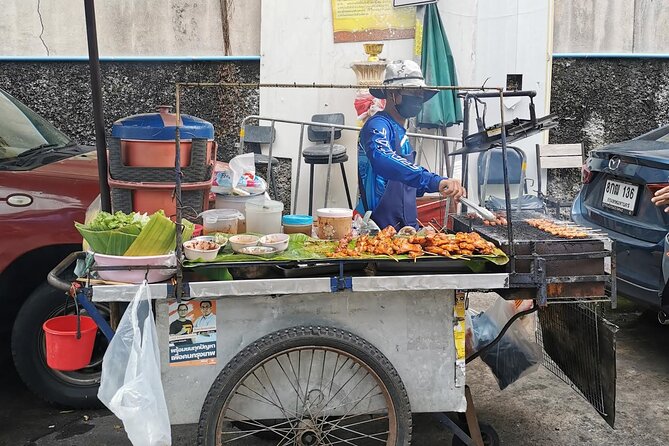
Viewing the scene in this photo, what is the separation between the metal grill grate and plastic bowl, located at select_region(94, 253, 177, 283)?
199cm

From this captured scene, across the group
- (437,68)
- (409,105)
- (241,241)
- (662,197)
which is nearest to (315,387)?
(241,241)

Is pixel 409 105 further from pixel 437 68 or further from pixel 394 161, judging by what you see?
pixel 437 68

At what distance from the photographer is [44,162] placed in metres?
4.80

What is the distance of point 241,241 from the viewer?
129 inches

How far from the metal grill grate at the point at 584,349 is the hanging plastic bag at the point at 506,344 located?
0.14 m

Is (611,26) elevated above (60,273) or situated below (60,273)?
above

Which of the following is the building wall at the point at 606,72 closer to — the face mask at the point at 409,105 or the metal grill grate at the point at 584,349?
the face mask at the point at 409,105

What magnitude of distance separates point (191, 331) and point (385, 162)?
1.52 metres

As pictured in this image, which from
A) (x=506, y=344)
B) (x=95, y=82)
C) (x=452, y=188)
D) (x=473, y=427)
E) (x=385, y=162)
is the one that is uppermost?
(x=95, y=82)

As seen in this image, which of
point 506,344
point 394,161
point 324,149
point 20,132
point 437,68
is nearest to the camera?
point 506,344

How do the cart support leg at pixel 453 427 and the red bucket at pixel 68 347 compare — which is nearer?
the red bucket at pixel 68 347

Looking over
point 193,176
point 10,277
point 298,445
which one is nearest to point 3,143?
point 10,277

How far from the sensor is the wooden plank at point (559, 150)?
7730 mm


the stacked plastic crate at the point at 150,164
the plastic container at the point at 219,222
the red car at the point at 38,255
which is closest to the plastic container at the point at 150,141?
the stacked plastic crate at the point at 150,164
